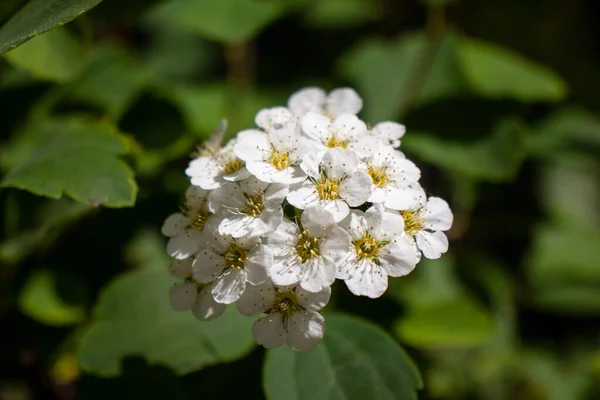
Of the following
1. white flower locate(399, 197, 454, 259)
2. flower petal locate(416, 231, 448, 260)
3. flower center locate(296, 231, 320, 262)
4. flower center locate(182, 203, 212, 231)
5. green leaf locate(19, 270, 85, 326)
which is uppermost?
flower center locate(296, 231, 320, 262)

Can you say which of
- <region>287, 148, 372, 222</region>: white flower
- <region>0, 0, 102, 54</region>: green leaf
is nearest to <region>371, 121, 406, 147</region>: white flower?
<region>287, 148, 372, 222</region>: white flower

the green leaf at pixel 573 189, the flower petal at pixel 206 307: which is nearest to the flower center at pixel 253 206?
the flower petal at pixel 206 307

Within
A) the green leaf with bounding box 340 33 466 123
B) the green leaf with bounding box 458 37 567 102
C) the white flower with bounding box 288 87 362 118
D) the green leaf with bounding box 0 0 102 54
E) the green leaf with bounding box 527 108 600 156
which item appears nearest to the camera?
the green leaf with bounding box 0 0 102 54

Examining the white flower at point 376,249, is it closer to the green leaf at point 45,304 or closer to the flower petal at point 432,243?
the flower petal at point 432,243

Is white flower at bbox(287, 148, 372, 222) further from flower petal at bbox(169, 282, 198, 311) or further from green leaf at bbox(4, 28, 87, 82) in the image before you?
green leaf at bbox(4, 28, 87, 82)

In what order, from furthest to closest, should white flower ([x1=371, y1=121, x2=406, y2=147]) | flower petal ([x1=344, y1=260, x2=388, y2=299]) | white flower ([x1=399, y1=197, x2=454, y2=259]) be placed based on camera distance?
white flower ([x1=371, y1=121, x2=406, y2=147]) < white flower ([x1=399, y1=197, x2=454, y2=259]) < flower petal ([x1=344, y1=260, x2=388, y2=299])

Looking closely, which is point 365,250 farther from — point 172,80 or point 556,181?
point 556,181
